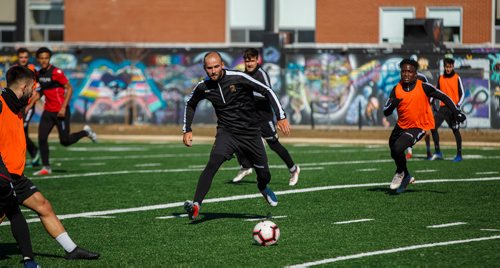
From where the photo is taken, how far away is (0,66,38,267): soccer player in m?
9.52

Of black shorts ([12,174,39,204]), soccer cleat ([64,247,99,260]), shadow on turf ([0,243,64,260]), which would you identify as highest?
black shorts ([12,174,39,204])

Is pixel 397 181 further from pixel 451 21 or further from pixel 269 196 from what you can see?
pixel 451 21

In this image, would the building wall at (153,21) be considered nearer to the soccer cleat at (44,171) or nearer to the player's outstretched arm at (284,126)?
the soccer cleat at (44,171)

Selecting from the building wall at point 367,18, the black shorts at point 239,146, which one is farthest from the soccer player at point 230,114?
the building wall at point 367,18

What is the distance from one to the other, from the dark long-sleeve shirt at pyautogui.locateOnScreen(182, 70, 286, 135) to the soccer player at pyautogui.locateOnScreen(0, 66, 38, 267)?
11.3 ft

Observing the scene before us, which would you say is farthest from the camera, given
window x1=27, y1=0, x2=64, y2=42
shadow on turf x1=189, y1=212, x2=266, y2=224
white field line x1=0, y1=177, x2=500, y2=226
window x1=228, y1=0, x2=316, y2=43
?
window x1=27, y1=0, x2=64, y2=42

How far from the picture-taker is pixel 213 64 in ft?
41.4

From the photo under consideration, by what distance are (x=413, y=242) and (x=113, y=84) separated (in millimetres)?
35742

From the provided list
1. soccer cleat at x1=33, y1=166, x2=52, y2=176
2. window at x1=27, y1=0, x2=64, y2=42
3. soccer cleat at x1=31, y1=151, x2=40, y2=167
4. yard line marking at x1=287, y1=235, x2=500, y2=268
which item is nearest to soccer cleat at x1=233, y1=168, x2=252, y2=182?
soccer cleat at x1=33, y1=166, x2=52, y2=176

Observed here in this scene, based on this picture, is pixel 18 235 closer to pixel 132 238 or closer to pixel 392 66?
pixel 132 238

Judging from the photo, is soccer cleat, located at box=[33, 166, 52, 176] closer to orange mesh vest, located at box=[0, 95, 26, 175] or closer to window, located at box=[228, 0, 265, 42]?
orange mesh vest, located at box=[0, 95, 26, 175]

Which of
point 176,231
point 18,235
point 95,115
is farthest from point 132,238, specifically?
point 95,115

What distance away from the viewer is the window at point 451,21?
4553 centimetres

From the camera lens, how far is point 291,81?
42.0 m
